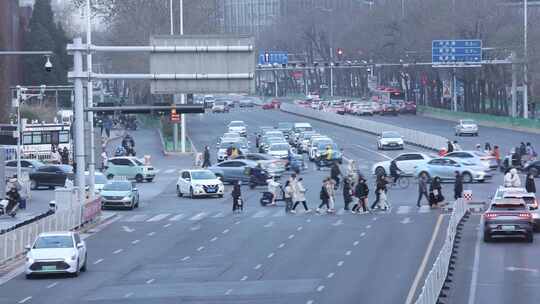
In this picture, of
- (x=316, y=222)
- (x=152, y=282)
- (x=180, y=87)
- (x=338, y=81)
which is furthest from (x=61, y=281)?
(x=338, y=81)

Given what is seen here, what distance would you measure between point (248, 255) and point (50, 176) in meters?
28.6

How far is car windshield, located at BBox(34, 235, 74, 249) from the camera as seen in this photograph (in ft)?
106

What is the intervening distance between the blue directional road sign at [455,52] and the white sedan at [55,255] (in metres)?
67.7

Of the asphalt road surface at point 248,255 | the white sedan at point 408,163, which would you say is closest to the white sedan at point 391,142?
the white sedan at point 408,163

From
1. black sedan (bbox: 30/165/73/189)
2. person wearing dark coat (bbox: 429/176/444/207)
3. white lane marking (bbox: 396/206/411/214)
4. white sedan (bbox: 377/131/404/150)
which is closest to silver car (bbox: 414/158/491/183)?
white lane marking (bbox: 396/206/411/214)

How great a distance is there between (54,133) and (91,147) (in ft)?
102

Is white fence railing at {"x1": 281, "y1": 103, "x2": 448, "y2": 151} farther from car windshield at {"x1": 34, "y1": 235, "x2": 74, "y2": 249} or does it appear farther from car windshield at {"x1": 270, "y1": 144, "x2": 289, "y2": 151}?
car windshield at {"x1": 34, "y1": 235, "x2": 74, "y2": 249}

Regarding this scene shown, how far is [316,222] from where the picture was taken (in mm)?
45000

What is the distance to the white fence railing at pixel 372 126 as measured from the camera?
8400 cm

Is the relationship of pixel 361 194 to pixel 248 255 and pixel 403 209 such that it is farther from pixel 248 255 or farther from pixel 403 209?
pixel 248 255

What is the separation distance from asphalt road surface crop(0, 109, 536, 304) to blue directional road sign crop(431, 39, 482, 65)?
40.8m

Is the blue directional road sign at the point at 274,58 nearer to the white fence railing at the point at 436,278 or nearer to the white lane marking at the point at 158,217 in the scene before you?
the white lane marking at the point at 158,217

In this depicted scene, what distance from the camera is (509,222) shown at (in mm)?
35938

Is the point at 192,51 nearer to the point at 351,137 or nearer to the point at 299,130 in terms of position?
the point at 299,130
